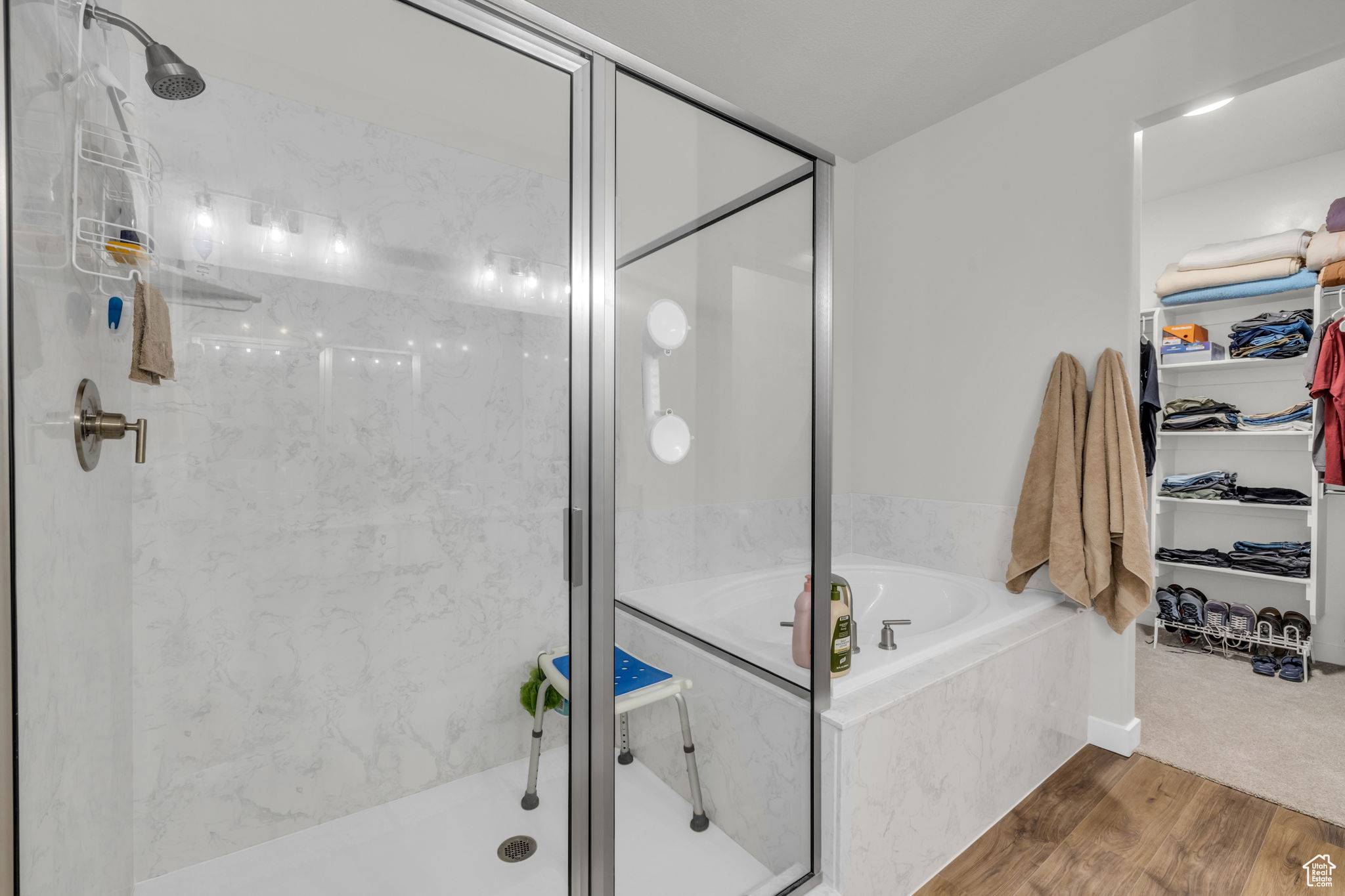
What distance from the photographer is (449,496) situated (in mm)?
1334

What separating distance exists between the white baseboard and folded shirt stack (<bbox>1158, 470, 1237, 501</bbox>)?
5.48ft

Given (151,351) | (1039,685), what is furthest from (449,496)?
(1039,685)

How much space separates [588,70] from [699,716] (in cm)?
130

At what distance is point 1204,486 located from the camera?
327 cm

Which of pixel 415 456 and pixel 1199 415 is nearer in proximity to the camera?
pixel 415 456

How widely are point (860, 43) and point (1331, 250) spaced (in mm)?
2401

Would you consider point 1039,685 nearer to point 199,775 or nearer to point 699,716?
point 699,716

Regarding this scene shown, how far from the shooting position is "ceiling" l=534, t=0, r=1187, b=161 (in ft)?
6.83

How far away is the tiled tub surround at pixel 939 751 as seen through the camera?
144 centimetres

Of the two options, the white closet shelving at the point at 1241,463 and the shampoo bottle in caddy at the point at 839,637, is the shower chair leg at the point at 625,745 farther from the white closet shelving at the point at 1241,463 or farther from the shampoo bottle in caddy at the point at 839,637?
the white closet shelving at the point at 1241,463

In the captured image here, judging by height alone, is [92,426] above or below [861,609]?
above

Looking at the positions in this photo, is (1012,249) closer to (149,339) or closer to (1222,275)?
(1222,275)

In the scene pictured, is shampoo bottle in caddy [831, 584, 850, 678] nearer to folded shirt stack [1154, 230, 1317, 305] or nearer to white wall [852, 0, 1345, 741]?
white wall [852, 0, 1345, 741]

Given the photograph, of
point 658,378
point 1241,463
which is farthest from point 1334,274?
point 658,378
